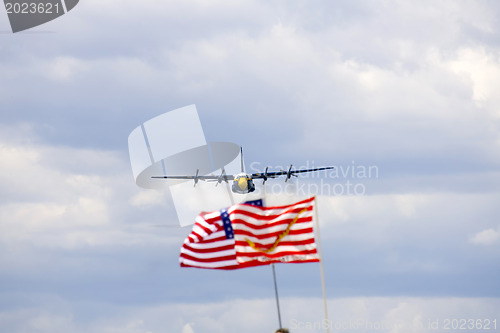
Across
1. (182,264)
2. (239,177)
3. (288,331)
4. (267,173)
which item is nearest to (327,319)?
(288,331)

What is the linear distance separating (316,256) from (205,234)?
470 centimetres

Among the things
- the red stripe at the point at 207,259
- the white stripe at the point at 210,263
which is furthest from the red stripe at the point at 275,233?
the white stripe at the point at 210,263

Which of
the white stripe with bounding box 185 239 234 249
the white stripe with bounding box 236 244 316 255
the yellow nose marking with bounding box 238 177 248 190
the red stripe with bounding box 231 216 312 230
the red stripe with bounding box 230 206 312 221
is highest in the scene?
the yellow nose marking with bounding box 238 177 248 190

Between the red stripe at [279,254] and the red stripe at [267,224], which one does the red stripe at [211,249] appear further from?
the red stripe at [267,224]

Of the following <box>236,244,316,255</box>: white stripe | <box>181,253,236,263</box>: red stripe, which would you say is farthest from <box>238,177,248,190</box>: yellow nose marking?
<box>236,244,316,255</box>: white stripe

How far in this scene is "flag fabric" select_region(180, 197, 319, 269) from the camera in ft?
96.8

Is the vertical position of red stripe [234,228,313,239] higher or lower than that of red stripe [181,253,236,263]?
higher

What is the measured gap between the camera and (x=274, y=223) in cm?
2989

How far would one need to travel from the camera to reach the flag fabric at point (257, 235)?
29.5m

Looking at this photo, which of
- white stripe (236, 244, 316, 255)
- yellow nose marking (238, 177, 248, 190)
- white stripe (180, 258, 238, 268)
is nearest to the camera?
white stripe (236, 244, 316, 255)

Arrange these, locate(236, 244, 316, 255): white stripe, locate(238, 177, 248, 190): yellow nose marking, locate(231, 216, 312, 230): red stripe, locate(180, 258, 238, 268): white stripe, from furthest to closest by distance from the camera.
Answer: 1. locate(238, 177, 248, 190): yellow nose marking
2. locate(180, 258, 238, 268): white stripe
3. locate(231, 216, 312, 230): red stripe
4. locate(236, 244, 316, 255): white stripe

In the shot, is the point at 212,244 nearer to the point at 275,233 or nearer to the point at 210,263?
the point at 210,263

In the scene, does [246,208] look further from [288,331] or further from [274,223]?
[288,331]

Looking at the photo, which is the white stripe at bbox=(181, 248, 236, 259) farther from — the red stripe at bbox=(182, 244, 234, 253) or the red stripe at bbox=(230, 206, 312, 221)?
the red stripe at bbox=(230, 206, 312, 221)
